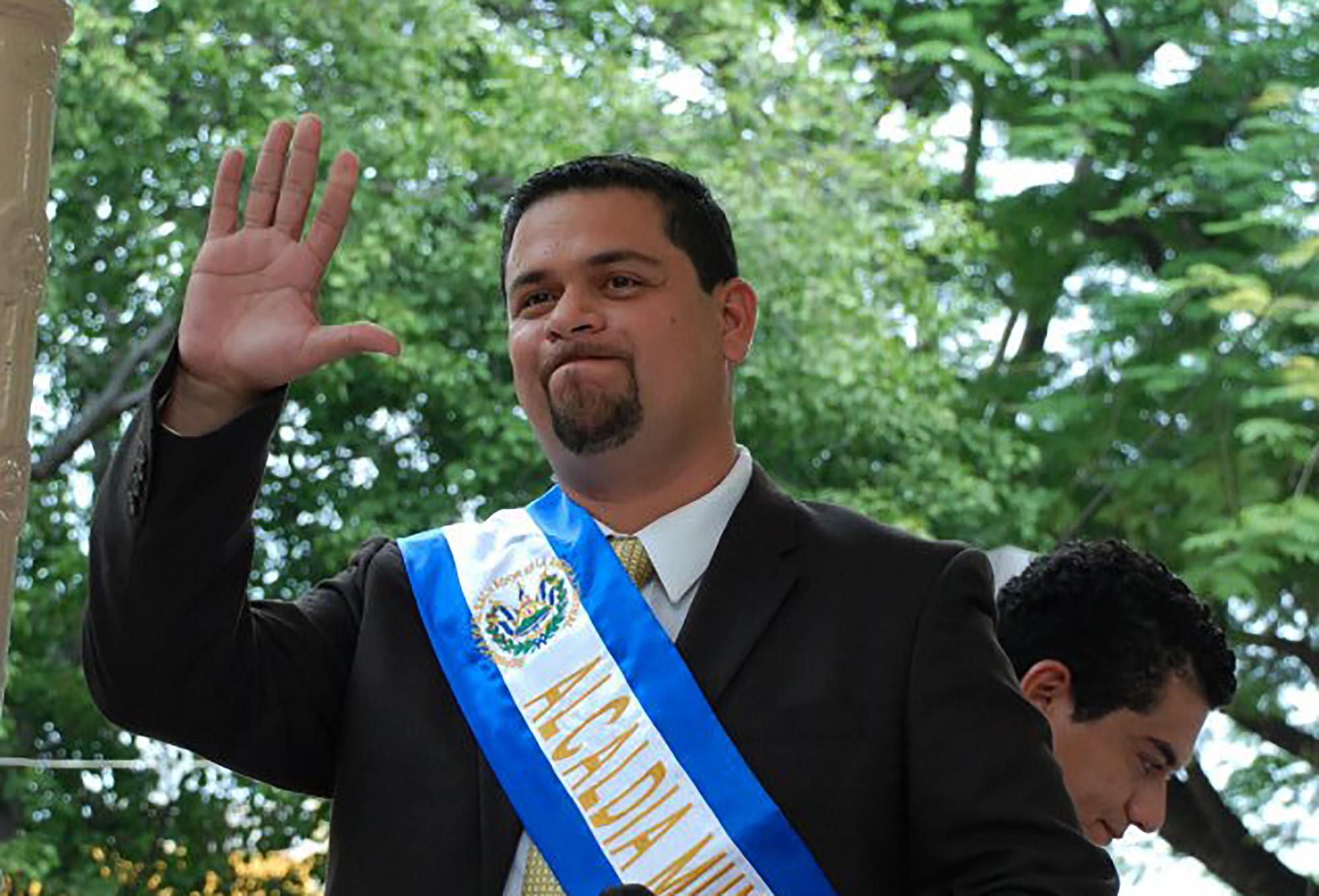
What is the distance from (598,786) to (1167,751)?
96cm

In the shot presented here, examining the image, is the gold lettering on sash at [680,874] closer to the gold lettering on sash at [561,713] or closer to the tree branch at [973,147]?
the gold lettering on sash at [561,713]

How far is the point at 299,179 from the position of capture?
Result: 5.65 feet

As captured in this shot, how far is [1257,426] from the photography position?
8625mm

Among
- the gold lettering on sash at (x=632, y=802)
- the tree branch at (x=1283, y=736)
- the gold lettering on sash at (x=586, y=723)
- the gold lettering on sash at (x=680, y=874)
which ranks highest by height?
the gold lettering on sash at (x=586, y=723)

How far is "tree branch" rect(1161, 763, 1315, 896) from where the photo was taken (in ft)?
32.9

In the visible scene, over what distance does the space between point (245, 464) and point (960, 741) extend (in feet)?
1.81

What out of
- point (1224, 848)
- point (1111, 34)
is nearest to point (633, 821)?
point (1111, 34)

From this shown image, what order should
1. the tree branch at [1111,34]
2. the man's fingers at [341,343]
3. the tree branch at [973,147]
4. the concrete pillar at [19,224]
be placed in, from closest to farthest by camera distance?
1. the concrete pillar at [19,224]
2. the man's fingers at [341,343]
3. the tree branch at [1111,34]
4. the tree branch at [973,147]

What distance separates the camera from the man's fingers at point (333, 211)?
5.72 feet

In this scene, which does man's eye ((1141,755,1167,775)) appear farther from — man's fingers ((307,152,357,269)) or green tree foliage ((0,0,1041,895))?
green tree foliage ((0,0,1041,895))

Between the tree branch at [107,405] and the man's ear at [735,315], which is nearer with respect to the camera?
the man's ear at [735,315]

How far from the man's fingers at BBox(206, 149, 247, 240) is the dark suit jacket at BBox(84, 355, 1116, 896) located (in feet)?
0.37

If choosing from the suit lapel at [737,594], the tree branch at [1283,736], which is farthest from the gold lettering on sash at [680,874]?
the tree branch at [1283,736]

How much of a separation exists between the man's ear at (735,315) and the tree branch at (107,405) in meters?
6.28
